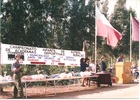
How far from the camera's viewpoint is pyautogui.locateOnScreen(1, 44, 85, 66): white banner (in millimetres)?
8305

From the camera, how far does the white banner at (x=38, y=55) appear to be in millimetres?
8305

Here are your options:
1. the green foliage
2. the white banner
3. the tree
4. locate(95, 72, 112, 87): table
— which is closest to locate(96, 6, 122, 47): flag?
the green foliage

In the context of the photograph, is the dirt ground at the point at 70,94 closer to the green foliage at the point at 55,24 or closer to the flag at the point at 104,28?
the green foliage at the point at 55,24

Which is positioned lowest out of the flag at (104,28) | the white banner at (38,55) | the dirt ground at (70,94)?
the dirt ground at (70,94)

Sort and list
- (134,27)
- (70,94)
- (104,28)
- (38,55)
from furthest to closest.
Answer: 1. (134,27)
2. (104,28)
3. (38,55)
4. (70,94)

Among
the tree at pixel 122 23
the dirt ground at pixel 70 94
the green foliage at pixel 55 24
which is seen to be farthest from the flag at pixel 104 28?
A: the dirt ground at pixel 70 94

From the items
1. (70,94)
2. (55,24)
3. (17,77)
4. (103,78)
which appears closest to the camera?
(17,77)

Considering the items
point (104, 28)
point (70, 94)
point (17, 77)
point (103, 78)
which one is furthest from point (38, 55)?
point (104, 28)

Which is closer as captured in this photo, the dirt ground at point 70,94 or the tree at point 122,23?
the dirt ground at point 70,94

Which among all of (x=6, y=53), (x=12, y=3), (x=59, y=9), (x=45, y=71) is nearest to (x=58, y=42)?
(x=59, y=9)

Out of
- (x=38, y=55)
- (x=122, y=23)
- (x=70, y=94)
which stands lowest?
(x=70, y=94)

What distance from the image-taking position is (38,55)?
899 centimetres

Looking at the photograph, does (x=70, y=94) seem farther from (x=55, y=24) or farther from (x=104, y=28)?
(x=55, y=24)

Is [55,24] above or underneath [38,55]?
above
